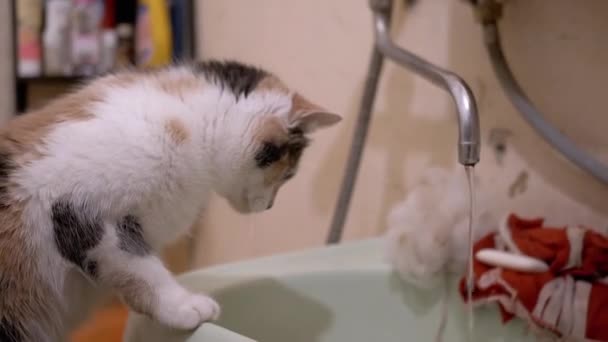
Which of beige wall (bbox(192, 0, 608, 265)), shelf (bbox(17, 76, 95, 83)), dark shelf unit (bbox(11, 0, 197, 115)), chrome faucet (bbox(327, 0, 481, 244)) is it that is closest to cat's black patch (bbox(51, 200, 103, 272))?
chrome faucet (bbox(327, 0, 481, 244))

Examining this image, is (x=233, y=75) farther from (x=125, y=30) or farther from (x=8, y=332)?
(x=125, y=30)

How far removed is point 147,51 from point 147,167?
0.97m

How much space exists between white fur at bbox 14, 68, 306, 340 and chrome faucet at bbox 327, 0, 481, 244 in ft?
0.59

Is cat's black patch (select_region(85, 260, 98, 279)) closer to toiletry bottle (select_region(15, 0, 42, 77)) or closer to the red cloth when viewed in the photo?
the red cloth

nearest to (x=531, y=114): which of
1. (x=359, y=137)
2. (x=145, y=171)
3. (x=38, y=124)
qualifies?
(x=359, y=137)

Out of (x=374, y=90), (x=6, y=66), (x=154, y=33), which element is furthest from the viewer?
(x=6, y=66)

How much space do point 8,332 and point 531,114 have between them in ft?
2.25

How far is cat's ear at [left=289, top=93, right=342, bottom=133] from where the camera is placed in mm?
768

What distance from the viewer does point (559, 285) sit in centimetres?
75

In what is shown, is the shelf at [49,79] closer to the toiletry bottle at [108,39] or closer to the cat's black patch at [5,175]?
the toiletry bottle at [108,39]

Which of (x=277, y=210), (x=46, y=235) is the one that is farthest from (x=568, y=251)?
(x=277, y=210)

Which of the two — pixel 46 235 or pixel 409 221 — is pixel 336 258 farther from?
pixel 46 235

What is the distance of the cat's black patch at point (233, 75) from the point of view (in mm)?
771

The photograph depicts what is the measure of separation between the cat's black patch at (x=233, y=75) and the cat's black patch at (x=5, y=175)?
239 mm
